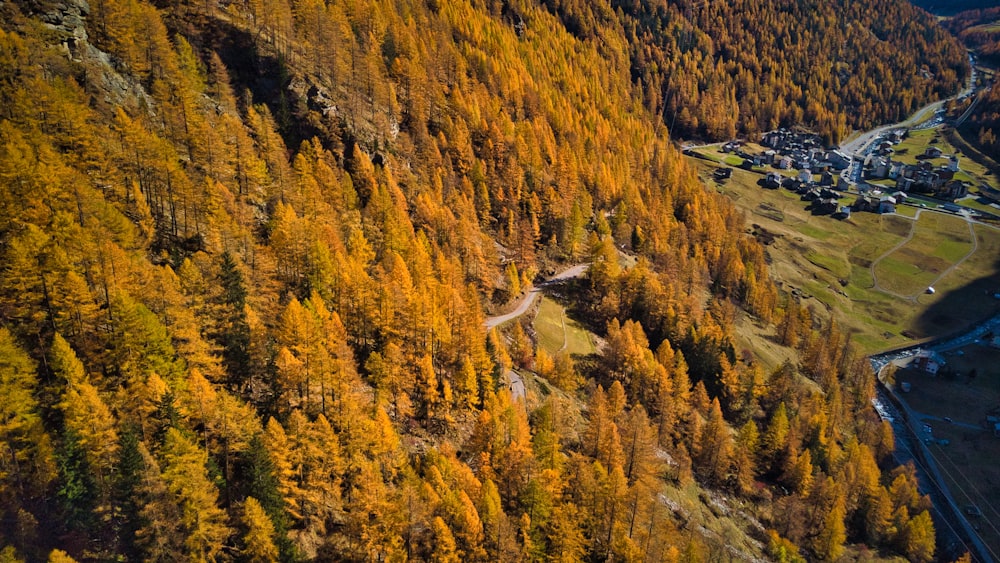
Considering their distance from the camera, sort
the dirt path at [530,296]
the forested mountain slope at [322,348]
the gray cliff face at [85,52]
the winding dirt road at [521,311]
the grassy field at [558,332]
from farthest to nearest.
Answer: the grassy field at [558,332]
the dirt path at [530,296]
the winding dirt road at [521,311]
the gray cliff face at [85,52]
the forested mountain slope at [322,348]

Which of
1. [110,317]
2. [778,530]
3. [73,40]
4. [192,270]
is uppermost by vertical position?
[73,40]

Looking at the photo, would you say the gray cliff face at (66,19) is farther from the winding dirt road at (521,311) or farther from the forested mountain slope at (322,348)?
the winding dirt road at (521,311)

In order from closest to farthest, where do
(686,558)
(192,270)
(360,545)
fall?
(360,545), (192,270), (686,558)

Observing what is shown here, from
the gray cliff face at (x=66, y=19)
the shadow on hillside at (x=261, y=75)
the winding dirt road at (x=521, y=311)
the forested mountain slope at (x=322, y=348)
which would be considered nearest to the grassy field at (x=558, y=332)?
the winding dirt road at (x=521, y=311)

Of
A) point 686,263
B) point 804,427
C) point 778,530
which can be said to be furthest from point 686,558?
point 686,263

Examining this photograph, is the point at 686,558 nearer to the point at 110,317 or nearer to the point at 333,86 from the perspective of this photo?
the point at 110,317

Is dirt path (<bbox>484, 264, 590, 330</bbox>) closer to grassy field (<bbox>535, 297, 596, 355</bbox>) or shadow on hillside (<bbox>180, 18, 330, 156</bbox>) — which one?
grassy field (<bbox>535, 297, 596, 355</bbox>)

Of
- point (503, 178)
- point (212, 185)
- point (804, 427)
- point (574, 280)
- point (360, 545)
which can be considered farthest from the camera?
point (503, 178)
